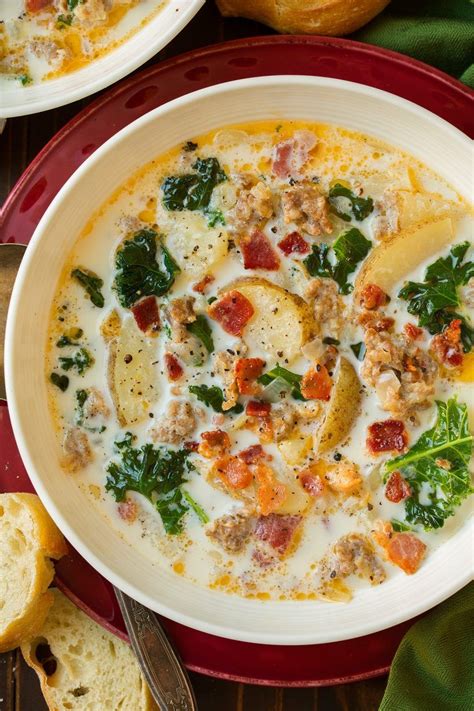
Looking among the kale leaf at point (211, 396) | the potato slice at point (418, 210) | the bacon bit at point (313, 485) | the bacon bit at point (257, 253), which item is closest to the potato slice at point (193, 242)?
the bacon bit at point (257, 253)

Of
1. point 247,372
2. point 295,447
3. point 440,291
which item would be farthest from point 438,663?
point 440,291

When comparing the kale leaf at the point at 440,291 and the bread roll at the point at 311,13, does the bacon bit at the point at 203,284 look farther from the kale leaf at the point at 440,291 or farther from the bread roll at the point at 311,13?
the bread roll at the point at 311,13

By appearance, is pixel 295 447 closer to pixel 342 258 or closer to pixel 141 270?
pixel 342 258

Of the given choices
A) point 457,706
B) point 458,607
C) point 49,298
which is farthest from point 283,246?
point 457,706

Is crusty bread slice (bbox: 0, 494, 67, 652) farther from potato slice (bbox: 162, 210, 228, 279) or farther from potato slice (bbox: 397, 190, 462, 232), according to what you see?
potato slice (bbox: 397, 190, 462, 232)

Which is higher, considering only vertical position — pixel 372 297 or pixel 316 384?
pixel 372 297

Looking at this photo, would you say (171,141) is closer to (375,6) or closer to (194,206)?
(194,206)

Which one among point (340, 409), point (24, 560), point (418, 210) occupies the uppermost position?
point (418, 210)
